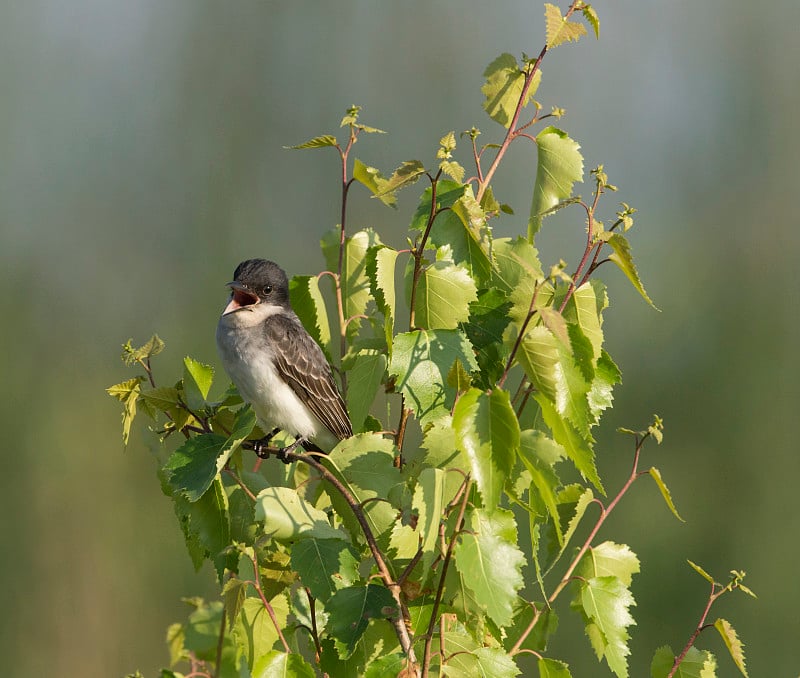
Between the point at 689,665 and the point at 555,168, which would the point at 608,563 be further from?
the point at 555,168

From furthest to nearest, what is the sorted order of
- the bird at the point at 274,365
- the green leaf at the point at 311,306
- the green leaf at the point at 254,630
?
the bird at the point at 274,365 < the green leaf at the point at 311,306 < the green leaf at the point at 254,630

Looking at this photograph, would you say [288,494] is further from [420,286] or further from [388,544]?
[420,286]

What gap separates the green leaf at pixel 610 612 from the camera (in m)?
2.02

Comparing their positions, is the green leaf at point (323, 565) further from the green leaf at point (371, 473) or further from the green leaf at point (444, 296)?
the green leaf at point (444, 296)

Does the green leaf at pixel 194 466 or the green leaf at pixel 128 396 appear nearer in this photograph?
the green leaf at pixel 194 466

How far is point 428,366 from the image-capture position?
2004 millimetres

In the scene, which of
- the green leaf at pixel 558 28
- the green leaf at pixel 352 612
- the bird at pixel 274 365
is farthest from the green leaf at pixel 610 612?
the bird at pixel 274 365

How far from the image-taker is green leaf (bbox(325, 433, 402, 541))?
2.09m

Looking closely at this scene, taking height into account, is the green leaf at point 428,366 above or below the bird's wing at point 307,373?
above

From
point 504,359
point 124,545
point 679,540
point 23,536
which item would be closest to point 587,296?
point 504,359

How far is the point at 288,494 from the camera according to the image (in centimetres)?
206

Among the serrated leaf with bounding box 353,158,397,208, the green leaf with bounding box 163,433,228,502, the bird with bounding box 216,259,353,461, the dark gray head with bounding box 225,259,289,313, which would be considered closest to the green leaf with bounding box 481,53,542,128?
the serrated leaf with bounding box 353,158,397,208

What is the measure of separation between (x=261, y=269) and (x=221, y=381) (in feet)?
10.9

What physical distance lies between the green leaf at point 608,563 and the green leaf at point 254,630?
710mm
